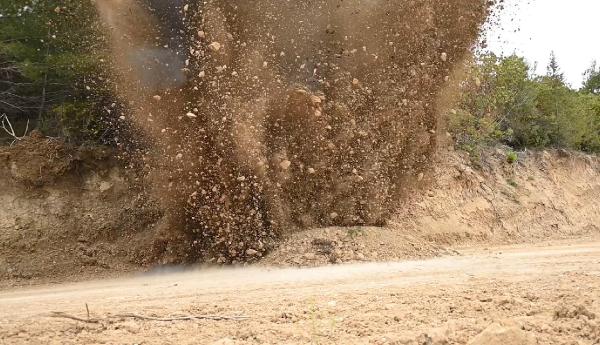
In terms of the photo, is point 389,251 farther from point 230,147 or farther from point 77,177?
point 77,177

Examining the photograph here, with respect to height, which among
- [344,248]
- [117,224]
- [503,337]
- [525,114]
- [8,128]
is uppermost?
[8,128]

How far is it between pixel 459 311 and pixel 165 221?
5.82 metres

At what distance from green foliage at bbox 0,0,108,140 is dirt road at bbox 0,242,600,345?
4.75m

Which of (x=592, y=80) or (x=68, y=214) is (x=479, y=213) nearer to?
(x=68, y=214)

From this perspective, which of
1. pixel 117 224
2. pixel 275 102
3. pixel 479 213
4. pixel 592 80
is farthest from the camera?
pixel 592 80

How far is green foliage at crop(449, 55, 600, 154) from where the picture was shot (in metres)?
12.7

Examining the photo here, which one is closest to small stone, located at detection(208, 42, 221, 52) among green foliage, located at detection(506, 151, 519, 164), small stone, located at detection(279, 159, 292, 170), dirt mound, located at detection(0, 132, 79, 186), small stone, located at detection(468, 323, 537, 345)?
small stone, located at detection(279, 159, 292, 170)

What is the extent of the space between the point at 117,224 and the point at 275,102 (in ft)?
13.0

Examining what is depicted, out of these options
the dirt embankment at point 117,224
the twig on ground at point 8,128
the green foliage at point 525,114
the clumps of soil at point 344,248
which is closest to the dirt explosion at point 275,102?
the clumps of soil at point 344,248

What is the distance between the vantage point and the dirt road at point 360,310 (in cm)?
333

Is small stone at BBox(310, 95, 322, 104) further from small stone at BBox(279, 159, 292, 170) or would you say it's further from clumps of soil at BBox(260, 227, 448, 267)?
clumps of soil at BBox(260, 227, 448, 267)

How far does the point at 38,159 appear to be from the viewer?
385 inches

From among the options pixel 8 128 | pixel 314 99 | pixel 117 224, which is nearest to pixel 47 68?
pixel 8 128

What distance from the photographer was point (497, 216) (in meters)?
11.7
